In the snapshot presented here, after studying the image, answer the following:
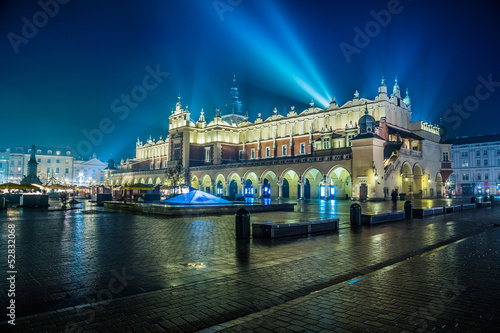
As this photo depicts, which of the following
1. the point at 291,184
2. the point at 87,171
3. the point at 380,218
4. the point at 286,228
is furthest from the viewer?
the point at 87,171

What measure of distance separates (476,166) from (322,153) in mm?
48529

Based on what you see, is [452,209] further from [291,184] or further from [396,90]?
[396,90]

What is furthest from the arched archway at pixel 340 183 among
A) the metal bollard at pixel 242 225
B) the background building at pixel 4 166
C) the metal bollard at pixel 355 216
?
the background building at pixel 4 166

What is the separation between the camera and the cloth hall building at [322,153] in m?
40.8

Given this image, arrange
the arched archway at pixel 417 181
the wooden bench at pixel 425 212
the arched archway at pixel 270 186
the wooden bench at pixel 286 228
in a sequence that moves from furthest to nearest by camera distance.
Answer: the arched archway at pixel 270 186 → the arched archway at pixel 417 181 → the wooden bench at pixel 425 212 → the wooden bench at pixel 286 228

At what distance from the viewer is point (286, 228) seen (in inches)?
435

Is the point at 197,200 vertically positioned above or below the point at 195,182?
below

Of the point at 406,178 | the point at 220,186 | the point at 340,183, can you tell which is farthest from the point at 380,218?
the point at 220,186

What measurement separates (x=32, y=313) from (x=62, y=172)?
371 feet

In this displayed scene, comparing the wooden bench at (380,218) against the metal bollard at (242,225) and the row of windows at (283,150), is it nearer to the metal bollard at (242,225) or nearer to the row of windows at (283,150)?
the metal bollard at (242,225)

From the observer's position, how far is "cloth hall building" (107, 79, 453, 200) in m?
40.8

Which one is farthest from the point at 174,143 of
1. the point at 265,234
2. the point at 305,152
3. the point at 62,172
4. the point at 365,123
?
the point at 265,234

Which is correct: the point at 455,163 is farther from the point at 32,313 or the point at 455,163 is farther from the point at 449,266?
the point at 32,313

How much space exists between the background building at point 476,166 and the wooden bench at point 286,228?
73704 millimetres
